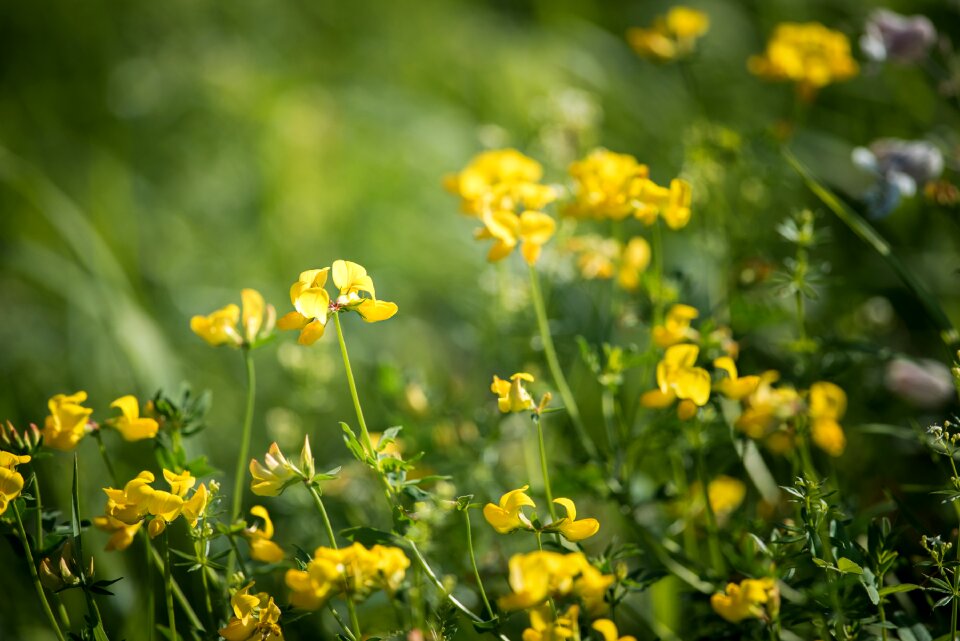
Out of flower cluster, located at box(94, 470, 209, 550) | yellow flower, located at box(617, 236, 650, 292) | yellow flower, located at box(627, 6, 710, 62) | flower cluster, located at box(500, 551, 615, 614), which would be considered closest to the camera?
flower cluster, located at box(500, 551, 615, 614)

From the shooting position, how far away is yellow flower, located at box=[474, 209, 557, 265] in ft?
3.34

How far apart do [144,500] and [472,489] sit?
595 millimetres

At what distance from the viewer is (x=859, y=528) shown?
104cm

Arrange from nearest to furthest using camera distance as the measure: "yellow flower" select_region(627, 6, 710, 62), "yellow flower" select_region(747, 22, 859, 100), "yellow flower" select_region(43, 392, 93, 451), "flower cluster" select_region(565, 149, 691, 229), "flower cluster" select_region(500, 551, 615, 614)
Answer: "flower cluster" select_region(500, 551, 615, 614) → "yellow flower" select_region(43, 392, 93, 451) → "flower cluster" select_region(565, 149, 691, 229) → "yellow flower" select_region(747, 22, 859, 100) → "yellow flower" select_region(627, 6, 710, 62)

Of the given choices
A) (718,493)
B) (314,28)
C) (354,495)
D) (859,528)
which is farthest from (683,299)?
(314,28)

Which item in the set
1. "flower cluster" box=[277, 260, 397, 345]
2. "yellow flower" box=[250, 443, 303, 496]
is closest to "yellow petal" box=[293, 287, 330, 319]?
"flower cluster" box=[277, 260, 397, 345]

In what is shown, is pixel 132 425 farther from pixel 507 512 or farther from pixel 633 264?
pixel 633 264

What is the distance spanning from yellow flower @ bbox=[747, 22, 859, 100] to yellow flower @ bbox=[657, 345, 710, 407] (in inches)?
24.0

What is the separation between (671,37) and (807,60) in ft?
0.83

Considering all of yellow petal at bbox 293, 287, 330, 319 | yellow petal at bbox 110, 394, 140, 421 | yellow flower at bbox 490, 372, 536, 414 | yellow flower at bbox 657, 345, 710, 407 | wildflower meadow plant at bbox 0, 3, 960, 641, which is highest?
yellow petal at bbox 293, 287, 330, 319

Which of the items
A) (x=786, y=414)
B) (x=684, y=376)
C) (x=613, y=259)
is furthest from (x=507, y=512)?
(x=613, y=259)

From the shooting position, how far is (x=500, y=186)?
1.12 metres

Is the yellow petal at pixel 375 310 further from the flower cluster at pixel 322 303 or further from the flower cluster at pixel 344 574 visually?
the flower cluster at pixel 344 574

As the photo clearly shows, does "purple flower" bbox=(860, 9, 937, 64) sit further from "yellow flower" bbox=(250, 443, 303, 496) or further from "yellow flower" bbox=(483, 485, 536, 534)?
"yellow flower" bbox=(250, 443, 303, 496)
